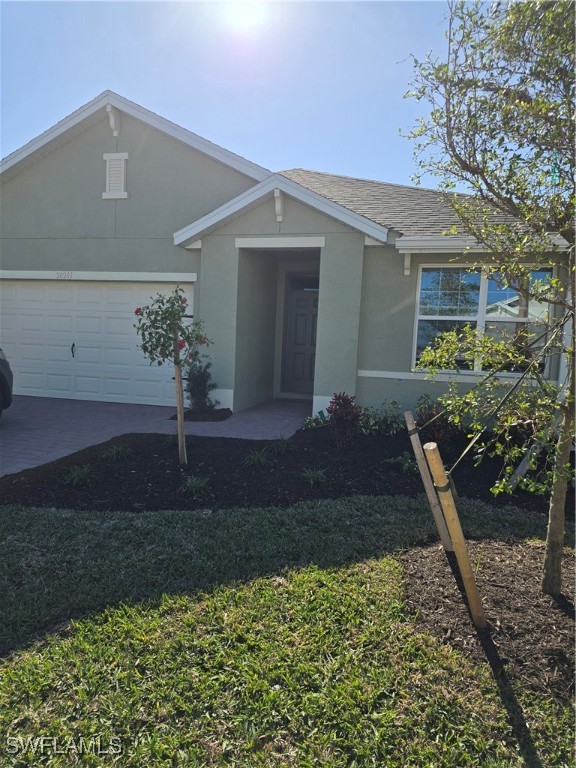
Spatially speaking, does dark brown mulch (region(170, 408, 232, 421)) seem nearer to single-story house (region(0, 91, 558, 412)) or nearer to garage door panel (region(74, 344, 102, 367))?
single-story house (region(0, 91, 558, 412))

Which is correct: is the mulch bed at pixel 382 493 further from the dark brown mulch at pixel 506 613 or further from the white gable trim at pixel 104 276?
the white gable trim at pixel 104 276

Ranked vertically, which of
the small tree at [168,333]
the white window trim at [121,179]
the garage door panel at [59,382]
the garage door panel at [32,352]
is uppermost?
the white window trim at [121,179]

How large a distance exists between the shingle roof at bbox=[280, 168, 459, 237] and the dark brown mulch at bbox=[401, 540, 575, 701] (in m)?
5.05

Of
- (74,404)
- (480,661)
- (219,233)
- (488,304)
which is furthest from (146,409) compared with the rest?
(480,661)

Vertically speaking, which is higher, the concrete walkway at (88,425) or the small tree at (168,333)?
the small tree at (168,333)

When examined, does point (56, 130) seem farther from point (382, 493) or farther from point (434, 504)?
point (434, 504)

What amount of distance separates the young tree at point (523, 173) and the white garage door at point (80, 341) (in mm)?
7497

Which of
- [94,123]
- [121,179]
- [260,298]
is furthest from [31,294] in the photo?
[260,298]

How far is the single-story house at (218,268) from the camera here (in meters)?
8.84

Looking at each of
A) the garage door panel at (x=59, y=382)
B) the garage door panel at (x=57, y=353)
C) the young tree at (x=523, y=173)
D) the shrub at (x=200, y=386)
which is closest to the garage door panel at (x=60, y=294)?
the garage door panel at (x=57, y=353)

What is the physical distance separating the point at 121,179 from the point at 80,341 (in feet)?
11.7

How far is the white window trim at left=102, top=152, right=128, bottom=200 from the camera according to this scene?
10.8 metres

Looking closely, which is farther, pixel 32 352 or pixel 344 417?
pixel 32 352

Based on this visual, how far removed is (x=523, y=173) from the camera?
3.66 m
